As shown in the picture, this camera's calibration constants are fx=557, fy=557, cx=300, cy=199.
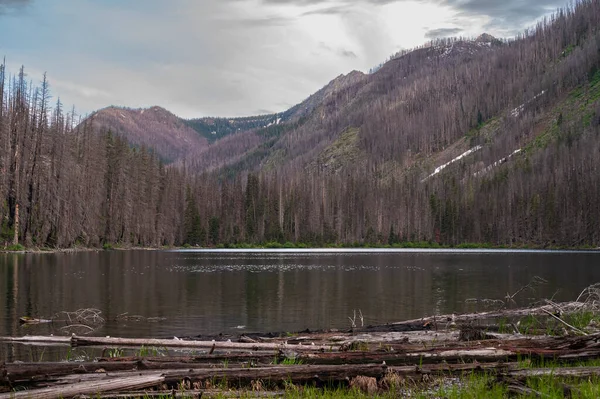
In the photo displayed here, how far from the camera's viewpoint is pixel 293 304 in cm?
3625

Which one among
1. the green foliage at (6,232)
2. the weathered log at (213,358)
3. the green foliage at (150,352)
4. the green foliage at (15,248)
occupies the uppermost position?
the green foliage at (6,232)

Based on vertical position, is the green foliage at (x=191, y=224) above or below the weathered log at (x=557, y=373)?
above

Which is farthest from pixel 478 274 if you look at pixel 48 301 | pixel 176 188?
pixel 176 188

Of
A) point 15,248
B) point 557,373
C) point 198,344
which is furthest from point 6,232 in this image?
point 557,373

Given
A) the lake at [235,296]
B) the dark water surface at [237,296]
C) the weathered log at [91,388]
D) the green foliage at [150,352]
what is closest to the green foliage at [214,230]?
the lake at [235,296]

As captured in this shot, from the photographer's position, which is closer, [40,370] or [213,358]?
[40,370]

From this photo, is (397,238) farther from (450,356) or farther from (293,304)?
(450,356)

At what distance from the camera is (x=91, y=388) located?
11.2 m

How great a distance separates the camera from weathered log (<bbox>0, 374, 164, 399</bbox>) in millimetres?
10945

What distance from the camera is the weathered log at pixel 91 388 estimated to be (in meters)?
10.9

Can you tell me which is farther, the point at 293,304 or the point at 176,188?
the point at 176,188

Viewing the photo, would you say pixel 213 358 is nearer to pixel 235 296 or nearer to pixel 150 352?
pixel 150 352

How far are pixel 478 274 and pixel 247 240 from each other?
11646 cm

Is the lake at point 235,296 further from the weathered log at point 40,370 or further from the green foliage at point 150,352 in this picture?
the weathered log at point 40,370
